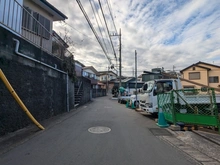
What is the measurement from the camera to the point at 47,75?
7.81 m

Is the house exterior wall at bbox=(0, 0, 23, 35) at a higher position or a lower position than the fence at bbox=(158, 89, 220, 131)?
higher

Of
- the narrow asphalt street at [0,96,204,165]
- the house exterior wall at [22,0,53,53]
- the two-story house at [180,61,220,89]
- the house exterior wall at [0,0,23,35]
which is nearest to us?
the narrow asphalt street at [0,96,204,165]

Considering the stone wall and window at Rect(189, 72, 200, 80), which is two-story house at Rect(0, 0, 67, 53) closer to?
the stone wall

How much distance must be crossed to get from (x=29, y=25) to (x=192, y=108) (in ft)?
29.9

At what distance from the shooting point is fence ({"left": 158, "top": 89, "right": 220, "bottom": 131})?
17.0 feet

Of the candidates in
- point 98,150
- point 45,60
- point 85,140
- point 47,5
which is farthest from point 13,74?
point 47,5

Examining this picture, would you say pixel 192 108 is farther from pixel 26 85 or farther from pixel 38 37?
pixel 38 37

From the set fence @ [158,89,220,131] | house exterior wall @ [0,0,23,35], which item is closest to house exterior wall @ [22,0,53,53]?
house exterior wall @ [0,0,23,35]

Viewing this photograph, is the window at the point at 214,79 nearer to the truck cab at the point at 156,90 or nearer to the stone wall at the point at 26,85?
the truck cab at the point at 156,90

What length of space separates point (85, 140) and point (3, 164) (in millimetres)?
2108

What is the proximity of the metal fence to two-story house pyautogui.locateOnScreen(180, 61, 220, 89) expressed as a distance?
28.4 m

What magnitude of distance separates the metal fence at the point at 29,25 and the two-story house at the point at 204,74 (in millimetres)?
28432

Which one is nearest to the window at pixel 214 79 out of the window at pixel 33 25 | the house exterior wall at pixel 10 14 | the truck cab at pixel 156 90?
the truck cab at pixel 156 90

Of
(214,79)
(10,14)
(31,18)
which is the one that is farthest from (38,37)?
(214,79)
